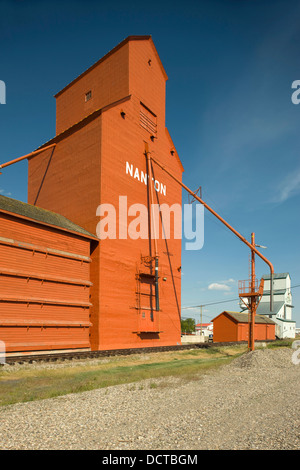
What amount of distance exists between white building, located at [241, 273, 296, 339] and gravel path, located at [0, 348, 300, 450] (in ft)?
157

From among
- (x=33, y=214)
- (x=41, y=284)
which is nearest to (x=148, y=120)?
(x=33, y=214)

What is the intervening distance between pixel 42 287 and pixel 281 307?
1954 inches

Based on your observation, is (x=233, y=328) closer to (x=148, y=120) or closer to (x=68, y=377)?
(x=148, y=120)

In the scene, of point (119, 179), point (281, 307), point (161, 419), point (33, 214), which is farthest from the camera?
point (281, 307)

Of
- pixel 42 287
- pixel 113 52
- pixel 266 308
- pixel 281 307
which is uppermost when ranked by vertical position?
pixel 113 52

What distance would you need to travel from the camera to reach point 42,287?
1947 centimetres

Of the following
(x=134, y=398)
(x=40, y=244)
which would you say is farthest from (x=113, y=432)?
(x=40, y=244)

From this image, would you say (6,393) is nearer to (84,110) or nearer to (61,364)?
(61,364)

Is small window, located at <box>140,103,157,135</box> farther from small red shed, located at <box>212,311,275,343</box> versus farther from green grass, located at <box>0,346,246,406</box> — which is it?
small red shed, located at <box>212,311,275,343</box>

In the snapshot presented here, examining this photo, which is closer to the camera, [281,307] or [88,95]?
[88,95]

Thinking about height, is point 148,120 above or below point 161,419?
above

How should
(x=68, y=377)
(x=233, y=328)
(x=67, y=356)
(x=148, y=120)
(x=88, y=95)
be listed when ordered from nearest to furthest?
(x=68, y=377), (x=67, y=356), (x=148, y=120), (x=88, y=95), (x=233, y=328)

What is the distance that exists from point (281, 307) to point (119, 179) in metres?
44.8

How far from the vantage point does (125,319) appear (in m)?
24.1
